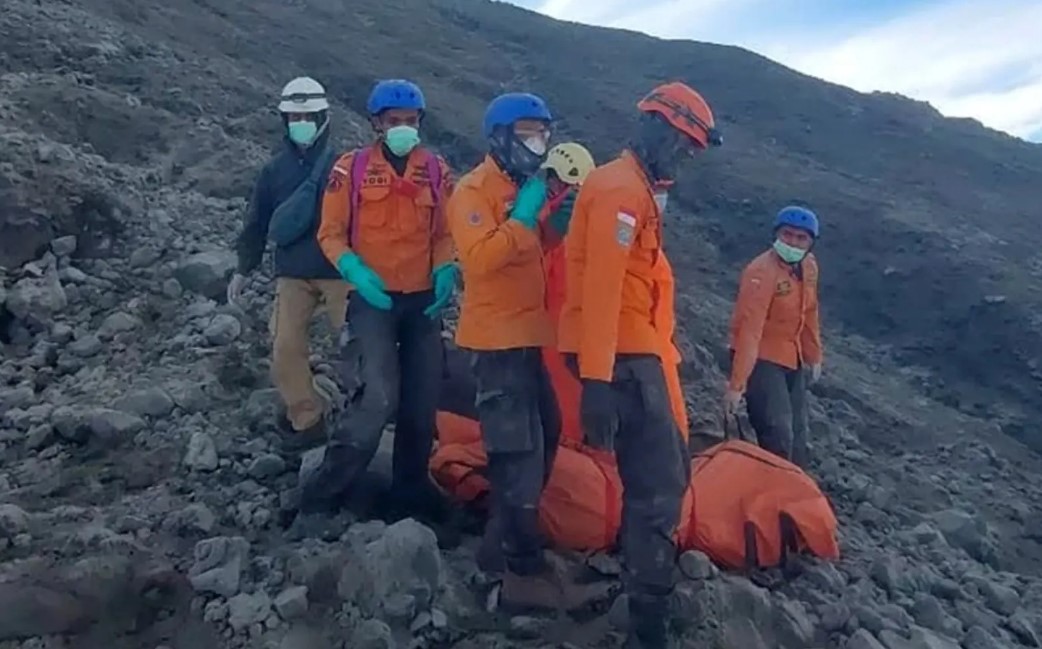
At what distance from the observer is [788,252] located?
281 inches

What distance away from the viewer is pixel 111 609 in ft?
16.4

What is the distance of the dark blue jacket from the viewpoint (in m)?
6.13

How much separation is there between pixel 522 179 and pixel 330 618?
76.6 inches

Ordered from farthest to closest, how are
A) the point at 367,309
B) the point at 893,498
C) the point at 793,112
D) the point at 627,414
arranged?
the point at 793,112, the point at 893,498, the point at 367,309, the point at 627,414

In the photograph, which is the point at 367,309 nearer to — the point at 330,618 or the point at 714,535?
the point at 330,618

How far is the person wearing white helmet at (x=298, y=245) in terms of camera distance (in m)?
6.09

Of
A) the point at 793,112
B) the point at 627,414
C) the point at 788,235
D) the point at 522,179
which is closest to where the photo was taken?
the point at 627,414

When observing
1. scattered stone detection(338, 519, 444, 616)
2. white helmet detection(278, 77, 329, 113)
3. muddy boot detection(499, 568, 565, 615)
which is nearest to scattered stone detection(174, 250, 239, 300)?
white helmet detection(278, 77, 329, 113)

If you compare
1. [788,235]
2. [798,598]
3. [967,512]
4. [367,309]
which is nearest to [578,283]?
[367,309]

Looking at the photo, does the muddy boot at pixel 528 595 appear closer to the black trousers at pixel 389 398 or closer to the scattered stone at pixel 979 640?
the black trousers at pixel 389 398

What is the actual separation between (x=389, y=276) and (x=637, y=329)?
1.30 m

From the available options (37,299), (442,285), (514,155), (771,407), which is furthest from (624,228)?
(37,299)

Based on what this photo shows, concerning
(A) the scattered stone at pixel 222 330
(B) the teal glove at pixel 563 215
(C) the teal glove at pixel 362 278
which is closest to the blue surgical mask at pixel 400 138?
(C) the teal glove at pixel 362 278

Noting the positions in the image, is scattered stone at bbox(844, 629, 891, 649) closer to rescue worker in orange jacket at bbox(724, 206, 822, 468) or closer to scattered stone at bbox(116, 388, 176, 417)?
rescue worker in orange jacket at bbox(724, 206, 822, 468)
